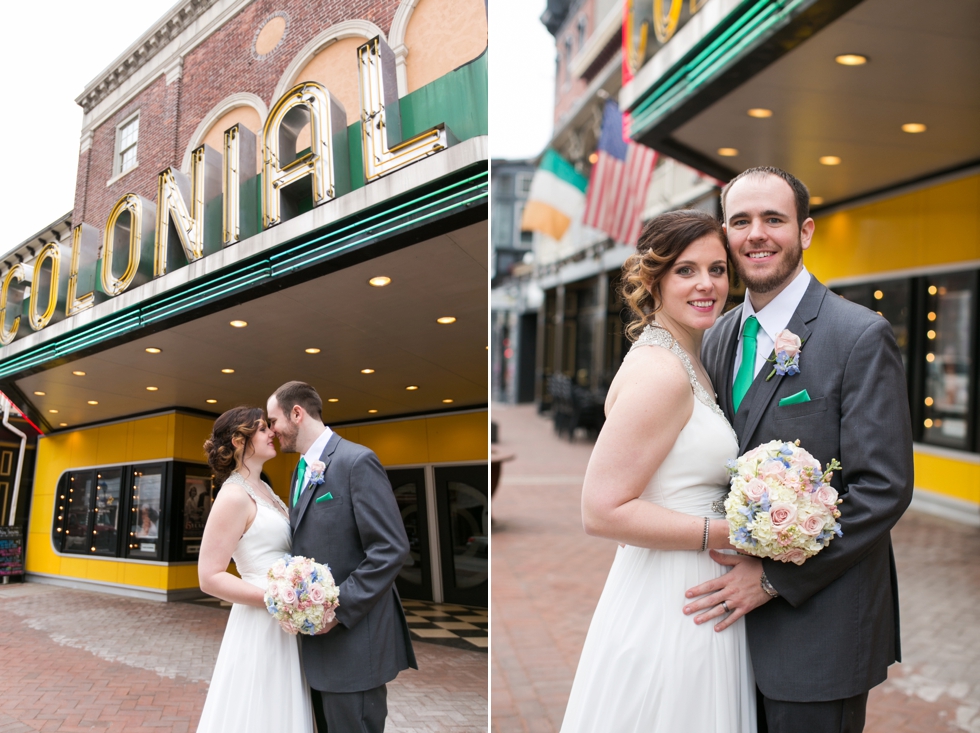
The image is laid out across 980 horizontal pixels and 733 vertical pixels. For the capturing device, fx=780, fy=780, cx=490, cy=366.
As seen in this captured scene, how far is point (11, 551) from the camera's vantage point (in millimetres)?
3385

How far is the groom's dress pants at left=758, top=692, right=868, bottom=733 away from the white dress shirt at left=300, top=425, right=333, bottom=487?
1896mm

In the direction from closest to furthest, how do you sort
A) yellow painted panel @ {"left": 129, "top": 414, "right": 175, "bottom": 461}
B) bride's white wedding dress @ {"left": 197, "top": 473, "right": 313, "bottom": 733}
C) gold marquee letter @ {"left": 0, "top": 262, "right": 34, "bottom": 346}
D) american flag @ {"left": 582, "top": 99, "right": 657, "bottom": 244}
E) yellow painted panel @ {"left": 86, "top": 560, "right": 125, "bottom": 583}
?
bride's white wedding dress @ {"left": 197, "top": 473, "right": 313, "bottom": 733}, yellow painted panel @ {"left": 86, "top": 560, "right": 125, "bottom": 583}, yellow painted panel @ {"left": 129, "top": 414, "right": 175, "bottom": 461}, gold marquee letter @ {"left": 0, "top": 262, "right": 34, "bottom": 346}, american flag @ {"left": 582, "top": 99, "right": 657, "bottom": 244}

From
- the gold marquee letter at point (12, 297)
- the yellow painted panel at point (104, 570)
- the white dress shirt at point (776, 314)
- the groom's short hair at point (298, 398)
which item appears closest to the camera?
the white dress shirt at point (776, 314)

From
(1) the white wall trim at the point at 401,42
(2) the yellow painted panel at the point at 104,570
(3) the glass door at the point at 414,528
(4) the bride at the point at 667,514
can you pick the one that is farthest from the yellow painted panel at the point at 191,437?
(4) the bride at the point at 667,514

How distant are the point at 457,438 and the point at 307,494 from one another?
89 centimetres

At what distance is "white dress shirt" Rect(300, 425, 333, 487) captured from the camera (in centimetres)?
318

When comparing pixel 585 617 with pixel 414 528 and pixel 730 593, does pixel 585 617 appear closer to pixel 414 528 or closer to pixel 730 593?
pixel 414 528

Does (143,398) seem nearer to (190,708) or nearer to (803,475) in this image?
(190,708)

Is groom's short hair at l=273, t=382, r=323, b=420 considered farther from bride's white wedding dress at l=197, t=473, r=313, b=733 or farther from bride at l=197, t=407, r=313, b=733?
bride's white wedding dress at l=197, t=473, r=313, b=733

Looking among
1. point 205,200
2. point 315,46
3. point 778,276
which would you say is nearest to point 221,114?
point 205,200

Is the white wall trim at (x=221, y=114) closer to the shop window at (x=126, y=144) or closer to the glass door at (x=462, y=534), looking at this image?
the shop window at (x=126, y=144)

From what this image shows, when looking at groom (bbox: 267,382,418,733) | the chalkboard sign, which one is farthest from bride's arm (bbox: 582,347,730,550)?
the chalkboard sign

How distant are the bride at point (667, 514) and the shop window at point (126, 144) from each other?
260 centimetres

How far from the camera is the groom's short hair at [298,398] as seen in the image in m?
3.29
